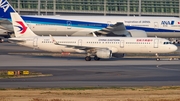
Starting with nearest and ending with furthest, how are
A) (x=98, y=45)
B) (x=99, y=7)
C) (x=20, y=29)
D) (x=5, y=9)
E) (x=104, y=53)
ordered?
(x=104, y=53) < (x=98, y=45) < (x=20, y=29) < (x=5, y=9) < (x=99, y=7)

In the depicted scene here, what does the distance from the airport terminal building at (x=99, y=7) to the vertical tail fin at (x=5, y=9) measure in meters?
44.2

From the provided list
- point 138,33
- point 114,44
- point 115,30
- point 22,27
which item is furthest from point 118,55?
point 138,33

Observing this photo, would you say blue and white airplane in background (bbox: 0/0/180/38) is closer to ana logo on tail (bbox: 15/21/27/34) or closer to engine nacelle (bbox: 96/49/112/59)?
ana logo on tail (bbox: 15/21/27/34)

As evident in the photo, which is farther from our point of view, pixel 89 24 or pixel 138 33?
pixel 89 24

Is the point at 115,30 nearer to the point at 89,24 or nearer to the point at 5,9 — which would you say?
the point at 89,24

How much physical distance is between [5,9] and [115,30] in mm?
16456

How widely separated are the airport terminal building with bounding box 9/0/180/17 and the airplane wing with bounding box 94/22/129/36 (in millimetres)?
47505

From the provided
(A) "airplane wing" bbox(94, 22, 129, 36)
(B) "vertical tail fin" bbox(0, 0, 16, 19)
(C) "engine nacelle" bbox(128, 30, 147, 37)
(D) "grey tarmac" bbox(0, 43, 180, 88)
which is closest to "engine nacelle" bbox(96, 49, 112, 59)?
(D) "grey tarmac" bbox(0, 43, 180, 88)

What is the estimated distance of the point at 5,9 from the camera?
83.6 m

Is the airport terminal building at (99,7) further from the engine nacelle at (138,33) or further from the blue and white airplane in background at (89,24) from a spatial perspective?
the engine nacelle at (138,33)

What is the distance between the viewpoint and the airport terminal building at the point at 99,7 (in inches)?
5108

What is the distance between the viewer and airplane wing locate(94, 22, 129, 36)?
80.6 m

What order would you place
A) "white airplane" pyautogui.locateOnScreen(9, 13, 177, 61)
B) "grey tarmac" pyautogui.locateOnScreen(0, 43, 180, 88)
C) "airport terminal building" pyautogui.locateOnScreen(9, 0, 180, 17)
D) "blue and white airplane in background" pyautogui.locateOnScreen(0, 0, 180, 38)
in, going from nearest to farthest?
"grey tarmac" pyautogui.locateOnScreen(0, 43, 180, 88)
"white airplane" pyautogui.locateOnScreen(9, 13, 177, 61)
"blue and white airplane in background" pyautogui.locateOnScreen(0, 0, 180, 38)
"airport terminal building" pyautogui.locateOnScreen(9, 0, 180, 17)

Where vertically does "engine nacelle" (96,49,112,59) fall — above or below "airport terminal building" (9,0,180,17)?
below
